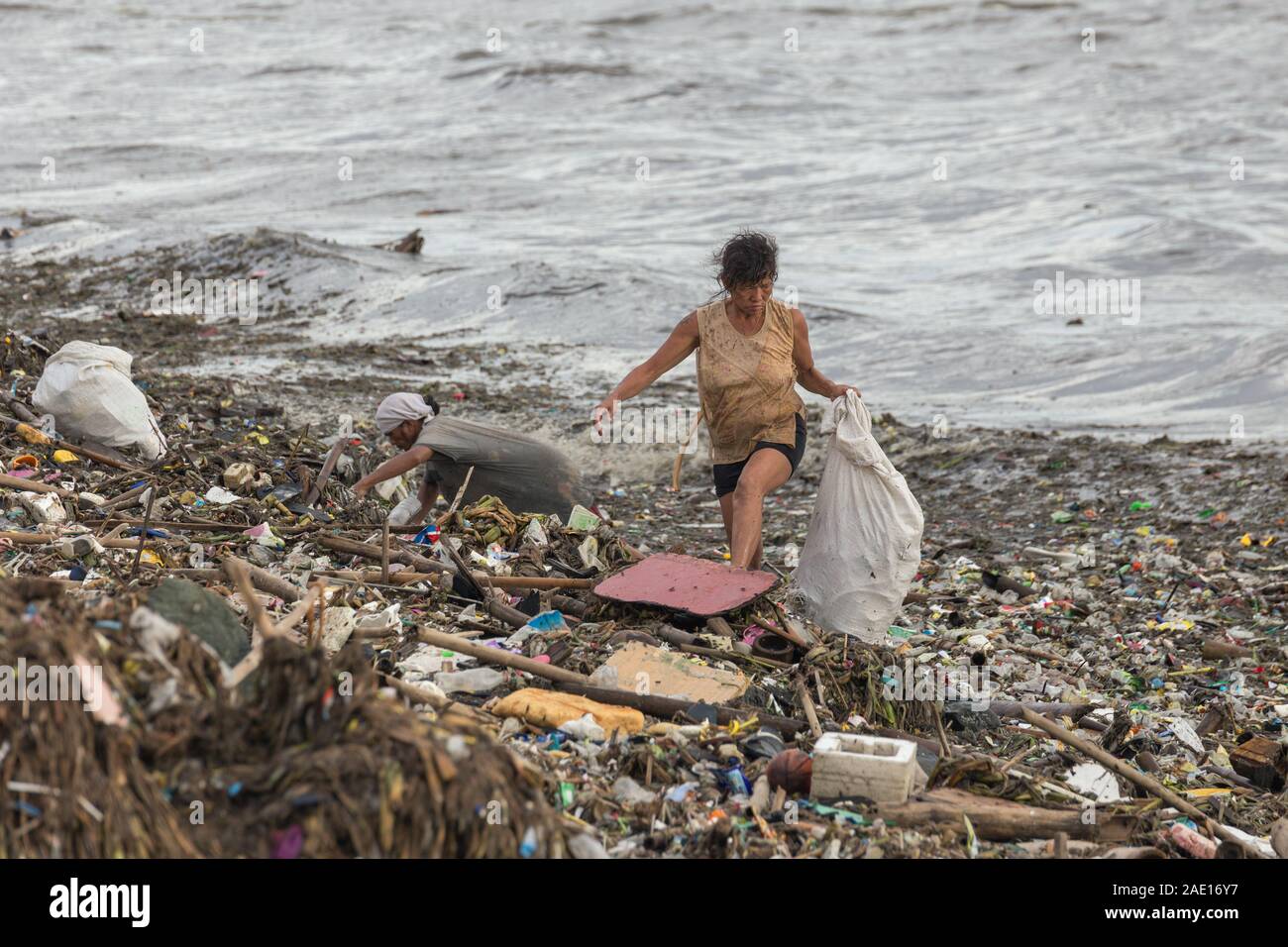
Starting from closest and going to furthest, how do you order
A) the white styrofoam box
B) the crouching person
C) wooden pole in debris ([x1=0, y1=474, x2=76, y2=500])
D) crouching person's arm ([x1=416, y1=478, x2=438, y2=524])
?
the white styrofoam box → wooden pole in debris ([x1=0, y1=474, x2=76, y2=500]) → the crouching person → crouching person's arm ([x1=416, y1=478, x2=438, y2=524])

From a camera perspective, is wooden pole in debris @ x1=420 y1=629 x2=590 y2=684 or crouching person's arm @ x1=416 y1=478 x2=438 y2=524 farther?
crouching person's arm @ x1=416 y1=478 x2=438 y2=524

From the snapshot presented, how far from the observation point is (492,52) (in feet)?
105

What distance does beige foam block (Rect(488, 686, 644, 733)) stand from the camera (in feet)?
12.4

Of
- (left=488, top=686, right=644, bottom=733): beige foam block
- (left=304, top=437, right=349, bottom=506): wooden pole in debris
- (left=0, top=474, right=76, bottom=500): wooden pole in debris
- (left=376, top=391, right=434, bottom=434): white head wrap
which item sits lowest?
(left=488, top=686, right=644, bottom=733): beige foam block

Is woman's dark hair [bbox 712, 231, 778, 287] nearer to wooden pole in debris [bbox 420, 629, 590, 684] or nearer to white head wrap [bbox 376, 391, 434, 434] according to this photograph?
wooden pole in debris [bbox 420, 629, 590, 684]

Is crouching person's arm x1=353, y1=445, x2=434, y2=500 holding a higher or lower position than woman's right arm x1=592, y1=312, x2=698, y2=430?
lower

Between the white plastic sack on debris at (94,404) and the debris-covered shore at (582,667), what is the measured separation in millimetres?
121

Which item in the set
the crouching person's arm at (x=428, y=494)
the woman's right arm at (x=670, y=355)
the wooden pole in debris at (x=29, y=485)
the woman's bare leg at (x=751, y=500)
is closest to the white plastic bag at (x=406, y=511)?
the crouching person's arm at (x=428, y=494)

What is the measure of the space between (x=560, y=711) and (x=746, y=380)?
174 cm

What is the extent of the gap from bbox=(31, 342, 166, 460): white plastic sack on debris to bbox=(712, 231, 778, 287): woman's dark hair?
3034 millimetres

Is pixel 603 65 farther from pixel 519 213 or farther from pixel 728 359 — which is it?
pixel 728 359

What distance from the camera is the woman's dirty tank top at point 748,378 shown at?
5082 mm

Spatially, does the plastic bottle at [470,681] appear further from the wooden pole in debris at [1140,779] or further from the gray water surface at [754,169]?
the gray water surface at [754,169]

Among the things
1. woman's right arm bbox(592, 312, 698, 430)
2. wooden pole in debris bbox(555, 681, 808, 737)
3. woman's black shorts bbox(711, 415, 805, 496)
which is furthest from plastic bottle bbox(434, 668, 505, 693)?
woman's black shorts bbox(711, 415, 805, 496)
